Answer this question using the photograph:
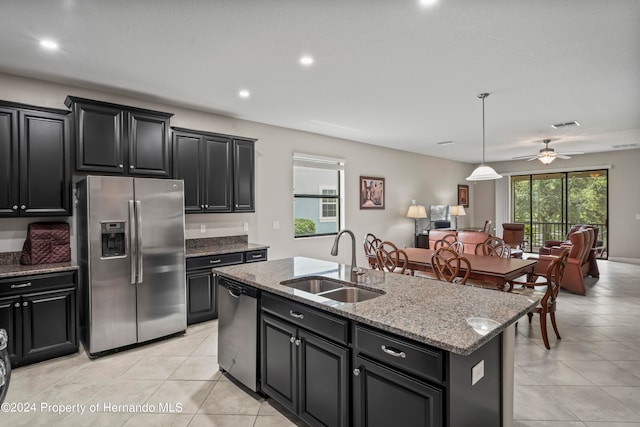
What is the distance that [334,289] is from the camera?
2.42 metres

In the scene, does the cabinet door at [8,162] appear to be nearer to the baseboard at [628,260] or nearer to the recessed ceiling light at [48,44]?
the recessed ceiling light at [48,44]

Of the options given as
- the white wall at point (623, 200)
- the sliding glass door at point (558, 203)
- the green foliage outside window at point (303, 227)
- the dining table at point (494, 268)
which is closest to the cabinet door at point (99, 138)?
the green foliage outside window at point (303, 227)

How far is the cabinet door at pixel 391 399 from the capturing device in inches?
55.6

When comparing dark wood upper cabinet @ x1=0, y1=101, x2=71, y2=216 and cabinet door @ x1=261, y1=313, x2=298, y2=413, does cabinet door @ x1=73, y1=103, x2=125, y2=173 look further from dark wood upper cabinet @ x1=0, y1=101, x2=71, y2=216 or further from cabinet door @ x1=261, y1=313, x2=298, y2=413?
cabinet door @ x1=261, y1=313, x2=298, y2=413

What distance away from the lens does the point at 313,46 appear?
105 inches

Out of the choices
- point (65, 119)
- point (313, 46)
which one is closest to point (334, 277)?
point (313, 46)

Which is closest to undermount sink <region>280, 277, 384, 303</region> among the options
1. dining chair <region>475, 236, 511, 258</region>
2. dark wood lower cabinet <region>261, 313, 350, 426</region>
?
dark wood lower cabinet <region>261, 313, 350, 426</region>

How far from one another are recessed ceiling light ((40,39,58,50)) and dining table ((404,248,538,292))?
158 inches

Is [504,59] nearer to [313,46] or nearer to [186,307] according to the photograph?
[313,46]

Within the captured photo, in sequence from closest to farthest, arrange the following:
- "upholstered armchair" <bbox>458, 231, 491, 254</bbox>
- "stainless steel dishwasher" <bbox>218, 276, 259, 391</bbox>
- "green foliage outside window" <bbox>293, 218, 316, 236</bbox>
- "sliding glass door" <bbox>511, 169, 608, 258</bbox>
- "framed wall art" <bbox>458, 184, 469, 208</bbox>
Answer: "stainless steel dishwasher" <bbox>218, 276, 259, 391</bbox> → "upholstered armchair" <bbox>458, 231, 491, 254</bbox> → "green foliage outside window" <bbox>293, 218, 316, 236</bbox> → "sliding glass door" <bbox>511, 169, 608, 258</bbox> → "framed wall art" <bbox>458, 184, 469, 208</bbox>

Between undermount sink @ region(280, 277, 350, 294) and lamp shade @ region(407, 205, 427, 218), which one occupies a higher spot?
lamp shade @ region(407, 205, 427, 218)

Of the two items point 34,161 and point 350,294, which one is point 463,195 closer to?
point 350,294

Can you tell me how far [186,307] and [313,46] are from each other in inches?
116

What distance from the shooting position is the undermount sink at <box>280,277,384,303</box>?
227 centimetres
